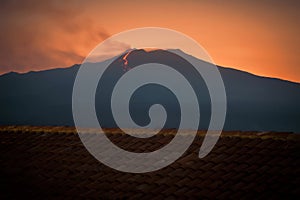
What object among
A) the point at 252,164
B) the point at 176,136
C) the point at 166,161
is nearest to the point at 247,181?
the point at 252,164

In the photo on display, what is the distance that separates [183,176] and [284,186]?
74.1 inches

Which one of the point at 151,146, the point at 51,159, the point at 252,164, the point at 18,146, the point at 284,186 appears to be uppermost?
the point at 18,146

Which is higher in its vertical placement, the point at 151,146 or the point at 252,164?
the point at 151,146

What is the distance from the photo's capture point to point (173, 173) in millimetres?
7570

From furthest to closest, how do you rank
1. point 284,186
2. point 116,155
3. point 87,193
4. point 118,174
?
point 116,155
point 118,174
point 87,193
point 284,186

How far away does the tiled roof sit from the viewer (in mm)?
6801

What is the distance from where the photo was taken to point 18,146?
9.69 metres

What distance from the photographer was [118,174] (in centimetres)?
779

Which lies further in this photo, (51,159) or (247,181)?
(51,159)

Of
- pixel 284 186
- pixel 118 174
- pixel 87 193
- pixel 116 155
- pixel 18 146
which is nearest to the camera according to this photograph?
pixel 284 186

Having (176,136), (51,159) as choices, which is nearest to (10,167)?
(51,159)

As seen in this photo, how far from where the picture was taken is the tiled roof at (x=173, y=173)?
22.3 ft

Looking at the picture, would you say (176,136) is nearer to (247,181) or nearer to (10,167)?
(247,181)

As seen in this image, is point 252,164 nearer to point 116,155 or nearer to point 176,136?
point 176,136
